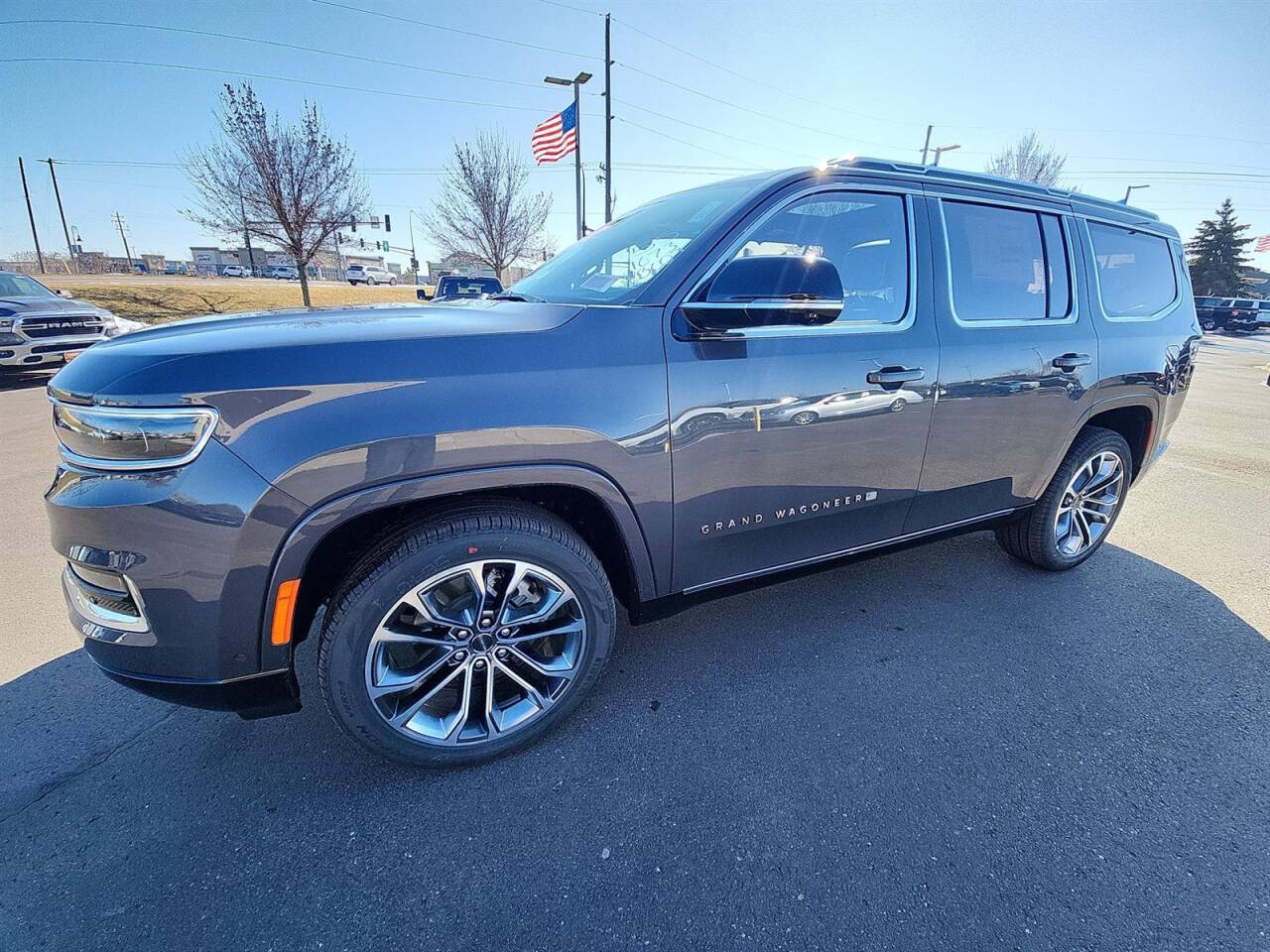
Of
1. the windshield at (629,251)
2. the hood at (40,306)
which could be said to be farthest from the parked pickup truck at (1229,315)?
the hood at (40,306)

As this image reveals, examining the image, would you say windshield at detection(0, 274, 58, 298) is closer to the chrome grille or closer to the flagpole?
the chrome grille

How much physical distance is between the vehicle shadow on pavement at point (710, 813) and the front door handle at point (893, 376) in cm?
124

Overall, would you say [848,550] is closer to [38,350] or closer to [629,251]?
[629,251]

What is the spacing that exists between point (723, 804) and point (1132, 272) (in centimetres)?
369

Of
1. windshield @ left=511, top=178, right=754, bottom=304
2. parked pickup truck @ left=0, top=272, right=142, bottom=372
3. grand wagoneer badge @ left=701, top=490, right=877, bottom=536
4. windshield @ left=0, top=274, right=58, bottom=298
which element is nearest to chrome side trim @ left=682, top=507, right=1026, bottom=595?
grand wagoneer badge @ left=701, top=490, right=877, bottom=536

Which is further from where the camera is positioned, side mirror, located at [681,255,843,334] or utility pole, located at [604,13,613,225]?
utility pole, located at [604,13,613,225]

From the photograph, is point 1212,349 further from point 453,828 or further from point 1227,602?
point 453,828

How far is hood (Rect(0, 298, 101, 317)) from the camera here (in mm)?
9148

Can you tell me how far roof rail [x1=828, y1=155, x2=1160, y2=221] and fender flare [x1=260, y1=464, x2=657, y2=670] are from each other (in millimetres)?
1638

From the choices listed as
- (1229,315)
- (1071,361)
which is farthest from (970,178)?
(1229,315)

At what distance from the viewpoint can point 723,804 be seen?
1.90m

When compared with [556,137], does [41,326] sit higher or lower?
lower

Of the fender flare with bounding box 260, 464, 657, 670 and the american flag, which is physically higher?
the american flag

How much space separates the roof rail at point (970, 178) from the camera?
7.89 ft
